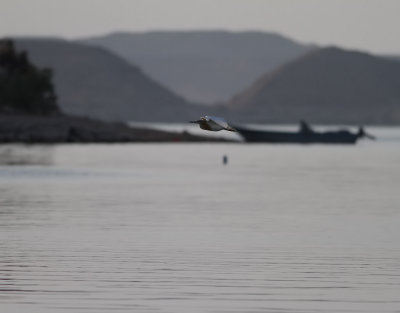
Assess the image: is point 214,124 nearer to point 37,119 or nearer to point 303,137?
point 37,119

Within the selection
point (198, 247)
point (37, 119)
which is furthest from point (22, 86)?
point (198, 247)

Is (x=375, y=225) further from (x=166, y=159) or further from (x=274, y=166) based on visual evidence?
(x=166, y=159)

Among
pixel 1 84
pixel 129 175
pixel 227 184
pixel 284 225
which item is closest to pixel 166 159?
pixel 129 175

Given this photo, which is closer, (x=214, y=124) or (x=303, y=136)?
(x=214, y=124)

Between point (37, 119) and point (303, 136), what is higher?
point (303, 136)

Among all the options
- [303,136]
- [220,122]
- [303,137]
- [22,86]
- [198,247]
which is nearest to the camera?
[220,122]

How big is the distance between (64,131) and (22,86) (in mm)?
8952

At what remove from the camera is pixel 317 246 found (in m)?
26.7

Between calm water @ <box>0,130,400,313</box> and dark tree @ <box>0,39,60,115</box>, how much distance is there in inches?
2863

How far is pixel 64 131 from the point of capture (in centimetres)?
11881

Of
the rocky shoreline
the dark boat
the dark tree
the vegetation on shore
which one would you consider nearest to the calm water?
the rocky shoreline

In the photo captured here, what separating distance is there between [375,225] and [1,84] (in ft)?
315

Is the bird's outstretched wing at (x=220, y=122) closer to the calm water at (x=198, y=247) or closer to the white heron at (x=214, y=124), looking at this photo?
the white heron at (x=214, y=124)

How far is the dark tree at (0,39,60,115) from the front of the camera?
4875 inches
